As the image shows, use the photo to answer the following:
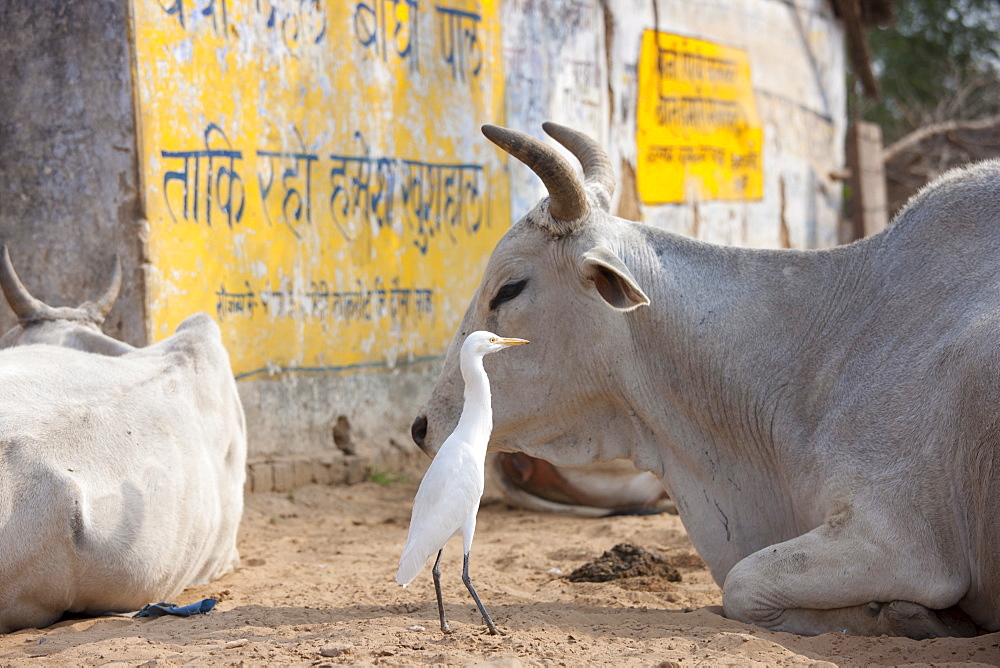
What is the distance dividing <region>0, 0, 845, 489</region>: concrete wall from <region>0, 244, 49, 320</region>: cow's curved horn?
0.48 m

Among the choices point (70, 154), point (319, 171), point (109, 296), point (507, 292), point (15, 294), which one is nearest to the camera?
point (507, 292)

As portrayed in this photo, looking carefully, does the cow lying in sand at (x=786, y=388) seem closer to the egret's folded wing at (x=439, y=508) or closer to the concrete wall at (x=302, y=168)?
the egret's folded wing at (x=439, y=508)

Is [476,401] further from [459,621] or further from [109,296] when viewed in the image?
[109,296]

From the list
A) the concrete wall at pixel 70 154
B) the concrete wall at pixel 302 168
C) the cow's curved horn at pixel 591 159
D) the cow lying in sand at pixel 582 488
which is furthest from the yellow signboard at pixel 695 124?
the concrete wall at pixel 70 154

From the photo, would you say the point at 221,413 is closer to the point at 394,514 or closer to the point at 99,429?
the point at 99,429

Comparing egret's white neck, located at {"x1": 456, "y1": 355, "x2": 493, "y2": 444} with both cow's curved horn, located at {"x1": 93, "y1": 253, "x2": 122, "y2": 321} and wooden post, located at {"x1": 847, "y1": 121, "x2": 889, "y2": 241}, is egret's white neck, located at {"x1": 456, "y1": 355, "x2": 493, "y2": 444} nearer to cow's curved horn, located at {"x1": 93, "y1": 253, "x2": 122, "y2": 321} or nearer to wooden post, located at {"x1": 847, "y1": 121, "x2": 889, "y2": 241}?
cow's curved horn, located at {"x1": 93, "y1": 253, "x2": 122, "y2": 321}

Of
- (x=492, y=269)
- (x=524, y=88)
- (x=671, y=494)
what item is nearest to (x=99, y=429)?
(x=492, y=269)

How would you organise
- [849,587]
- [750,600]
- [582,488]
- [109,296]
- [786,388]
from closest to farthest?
[849,587]
[750,600]
[786,388]
[109,296]
[582,488]

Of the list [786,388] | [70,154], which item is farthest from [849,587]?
[70,154]

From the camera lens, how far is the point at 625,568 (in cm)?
420

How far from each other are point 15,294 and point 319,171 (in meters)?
2.00

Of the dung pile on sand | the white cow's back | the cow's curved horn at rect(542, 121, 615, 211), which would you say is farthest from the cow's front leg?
the white cow's back

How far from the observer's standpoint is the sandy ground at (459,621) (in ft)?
9.55

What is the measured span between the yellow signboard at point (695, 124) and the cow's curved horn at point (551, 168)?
17.1 ft
